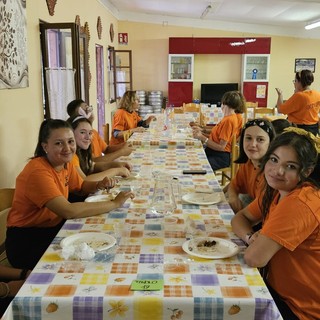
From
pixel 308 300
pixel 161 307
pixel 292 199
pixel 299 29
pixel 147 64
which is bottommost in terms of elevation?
pixel 308 300

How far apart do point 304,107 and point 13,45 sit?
10.8 ft

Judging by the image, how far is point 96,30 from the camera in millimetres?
6840

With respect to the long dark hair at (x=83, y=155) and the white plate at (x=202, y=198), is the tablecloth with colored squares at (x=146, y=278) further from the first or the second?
the long dark hair at (x=83, y=155)

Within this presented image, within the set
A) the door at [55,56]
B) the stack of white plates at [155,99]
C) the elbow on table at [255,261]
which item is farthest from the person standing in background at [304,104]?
the stack of white plates at [155,99]

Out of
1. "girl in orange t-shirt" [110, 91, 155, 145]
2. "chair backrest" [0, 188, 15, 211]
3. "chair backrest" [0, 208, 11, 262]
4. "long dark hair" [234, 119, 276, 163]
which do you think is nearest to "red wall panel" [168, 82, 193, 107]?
"girl in orange t-shirt" [110, 91, 155, 145]

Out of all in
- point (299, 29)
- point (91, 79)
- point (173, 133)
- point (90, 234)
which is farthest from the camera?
point (299, 29)

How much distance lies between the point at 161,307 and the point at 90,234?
0.54 meters

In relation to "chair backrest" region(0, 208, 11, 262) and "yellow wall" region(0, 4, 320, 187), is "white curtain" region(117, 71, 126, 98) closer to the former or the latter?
"yellow wall" region(0, 4, 320, 187)

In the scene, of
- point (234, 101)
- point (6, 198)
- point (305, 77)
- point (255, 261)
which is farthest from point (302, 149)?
point (305, 77)

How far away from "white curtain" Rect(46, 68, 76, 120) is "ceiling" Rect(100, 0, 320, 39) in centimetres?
387

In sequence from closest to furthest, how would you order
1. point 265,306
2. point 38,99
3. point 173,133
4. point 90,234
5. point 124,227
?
1. point 265,306
2. point 90,234
3. point 124,227
4. point 38,99
5. point 173,133

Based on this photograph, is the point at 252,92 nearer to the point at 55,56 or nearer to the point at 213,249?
the point at 55,56

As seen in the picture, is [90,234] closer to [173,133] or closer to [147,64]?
[173,133]

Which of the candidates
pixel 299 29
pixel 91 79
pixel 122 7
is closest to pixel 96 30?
pixel 91 79
